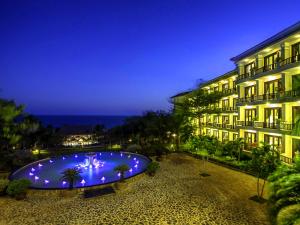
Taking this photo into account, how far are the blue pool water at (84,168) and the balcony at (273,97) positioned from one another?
14475mm

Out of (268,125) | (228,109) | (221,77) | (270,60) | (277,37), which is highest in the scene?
(277,37)

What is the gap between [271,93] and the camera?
83.3 feet

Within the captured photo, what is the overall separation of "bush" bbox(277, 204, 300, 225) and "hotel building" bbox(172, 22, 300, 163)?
26.5ft

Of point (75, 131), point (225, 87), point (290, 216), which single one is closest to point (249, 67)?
point (225, 87)

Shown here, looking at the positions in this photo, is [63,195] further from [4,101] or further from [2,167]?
[4,101]

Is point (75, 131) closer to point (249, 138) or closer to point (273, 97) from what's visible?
point (249, 138)

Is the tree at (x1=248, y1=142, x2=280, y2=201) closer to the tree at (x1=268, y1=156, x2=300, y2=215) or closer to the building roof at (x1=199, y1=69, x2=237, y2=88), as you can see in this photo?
the tree at (x1=268, y1=156, x2=300, y2=215)

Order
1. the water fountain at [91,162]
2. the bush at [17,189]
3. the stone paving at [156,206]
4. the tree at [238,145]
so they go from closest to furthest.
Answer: the stone paving at [156,206] < the bush at [17,189] < the tree at [238,145] < the water fountain at [91,162]

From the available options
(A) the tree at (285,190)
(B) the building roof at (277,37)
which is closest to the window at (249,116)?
(B) the building roof at (277,37)

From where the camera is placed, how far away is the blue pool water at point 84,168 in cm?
2028

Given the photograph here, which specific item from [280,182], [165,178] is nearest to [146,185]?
[165,178]

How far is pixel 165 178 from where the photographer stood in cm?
1906

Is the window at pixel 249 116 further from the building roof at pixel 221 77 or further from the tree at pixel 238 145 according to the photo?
the building roof at pixel 221 77

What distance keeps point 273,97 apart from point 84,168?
21.9m
